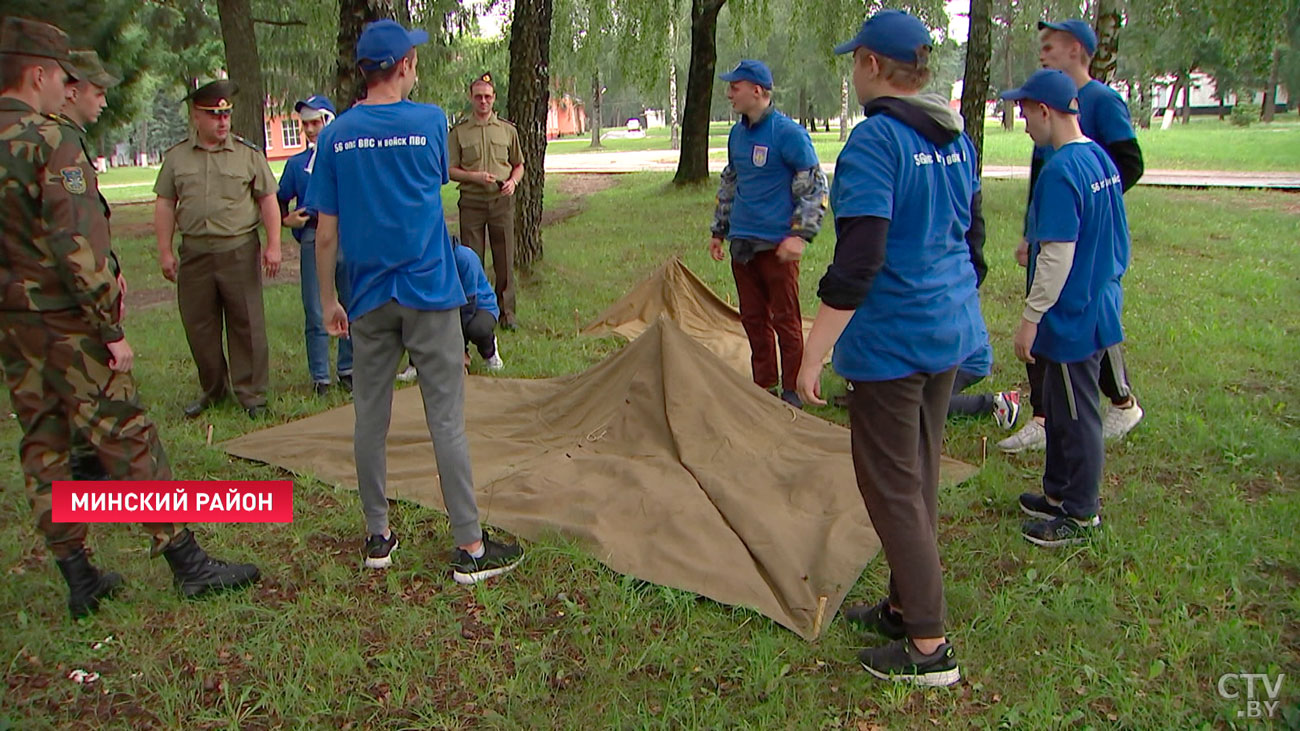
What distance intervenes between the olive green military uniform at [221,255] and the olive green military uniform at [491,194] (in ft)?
6.98

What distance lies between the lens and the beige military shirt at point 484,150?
25.1 ft

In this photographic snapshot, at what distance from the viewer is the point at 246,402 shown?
585 centimetres

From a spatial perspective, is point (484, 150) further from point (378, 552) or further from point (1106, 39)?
point (1106, 39)

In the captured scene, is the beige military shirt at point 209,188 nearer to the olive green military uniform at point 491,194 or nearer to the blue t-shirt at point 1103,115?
the olive green military uniform at point 491,194

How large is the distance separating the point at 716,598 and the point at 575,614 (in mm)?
517

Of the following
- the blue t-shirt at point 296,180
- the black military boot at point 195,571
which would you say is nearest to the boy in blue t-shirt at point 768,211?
the blue t-shirt at point 296,180

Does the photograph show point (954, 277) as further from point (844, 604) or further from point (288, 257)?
point (288, 257)

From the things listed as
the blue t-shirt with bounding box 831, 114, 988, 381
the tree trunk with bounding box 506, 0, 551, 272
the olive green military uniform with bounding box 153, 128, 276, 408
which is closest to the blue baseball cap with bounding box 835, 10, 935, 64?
the blue t-shirt with bounding box 831, 114, 988, 381

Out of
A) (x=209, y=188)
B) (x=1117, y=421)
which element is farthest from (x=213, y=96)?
(x=1117, y=421)

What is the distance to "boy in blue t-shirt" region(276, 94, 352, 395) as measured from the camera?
20.1ft

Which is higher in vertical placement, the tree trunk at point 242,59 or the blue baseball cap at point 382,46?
the tree trunk at point 242,59

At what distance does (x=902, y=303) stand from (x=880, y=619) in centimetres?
116

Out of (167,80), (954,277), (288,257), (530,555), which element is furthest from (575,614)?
(167,80)

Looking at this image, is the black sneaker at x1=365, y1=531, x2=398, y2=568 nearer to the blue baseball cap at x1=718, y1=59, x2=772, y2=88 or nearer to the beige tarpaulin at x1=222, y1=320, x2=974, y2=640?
the beige tarpaulin at x1=222, y1=320, x2=974, y2=640
